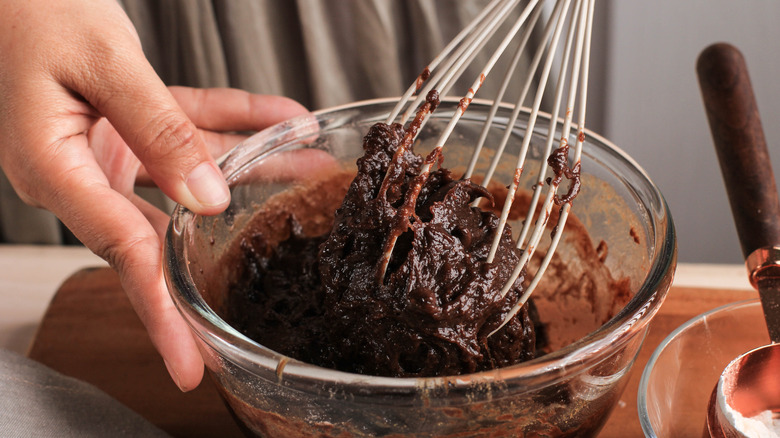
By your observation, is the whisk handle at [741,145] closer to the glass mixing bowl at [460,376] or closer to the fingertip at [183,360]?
the glass mixing bowl at [460,376]

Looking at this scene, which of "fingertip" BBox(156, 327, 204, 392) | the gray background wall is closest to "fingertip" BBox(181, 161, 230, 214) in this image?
"fingertip" BBox(156, 327, 204, 392)

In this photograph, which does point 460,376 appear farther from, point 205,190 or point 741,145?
point 741,145

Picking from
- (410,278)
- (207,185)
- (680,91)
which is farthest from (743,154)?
(680,91)

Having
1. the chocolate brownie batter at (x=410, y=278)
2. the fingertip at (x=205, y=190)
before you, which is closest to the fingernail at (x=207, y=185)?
the fingertip at (x=205, y=190)

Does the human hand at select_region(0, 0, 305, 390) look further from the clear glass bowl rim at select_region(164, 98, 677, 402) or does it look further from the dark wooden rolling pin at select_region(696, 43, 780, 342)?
the dark wooden rolling pin at select_region(696, 43, 780, 342)

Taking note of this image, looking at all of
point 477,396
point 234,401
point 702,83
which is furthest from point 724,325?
point 234,401

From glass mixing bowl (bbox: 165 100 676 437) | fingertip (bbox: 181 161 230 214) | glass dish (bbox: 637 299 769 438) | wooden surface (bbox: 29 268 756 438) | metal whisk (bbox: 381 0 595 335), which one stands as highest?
metal whisk (bbox: 381 0 595 335)
